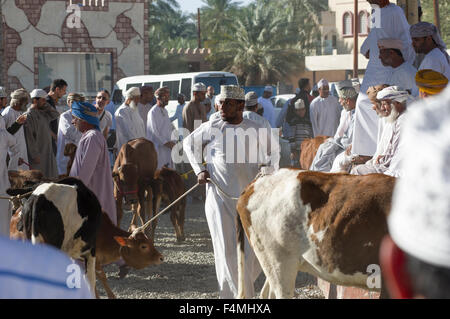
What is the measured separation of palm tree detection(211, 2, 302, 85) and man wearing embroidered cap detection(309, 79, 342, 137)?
37.9m

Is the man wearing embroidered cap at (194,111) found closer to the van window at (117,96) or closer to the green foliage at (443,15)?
the van window at (117,96)

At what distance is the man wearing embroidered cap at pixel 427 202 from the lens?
93 centimetres

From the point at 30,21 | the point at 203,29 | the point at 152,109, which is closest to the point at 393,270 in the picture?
the point at 152,109

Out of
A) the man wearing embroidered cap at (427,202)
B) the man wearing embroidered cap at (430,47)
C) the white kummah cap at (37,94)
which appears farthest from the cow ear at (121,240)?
the man wearing embroidered cap at (427,202)

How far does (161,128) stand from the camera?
40.7ft

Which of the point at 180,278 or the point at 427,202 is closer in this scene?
the point at 427,202

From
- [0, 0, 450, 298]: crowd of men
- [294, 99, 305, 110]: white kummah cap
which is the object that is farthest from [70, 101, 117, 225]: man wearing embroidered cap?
[294, 99, 305, 110]: white kummah cap

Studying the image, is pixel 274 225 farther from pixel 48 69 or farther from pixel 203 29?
pixel 203 29

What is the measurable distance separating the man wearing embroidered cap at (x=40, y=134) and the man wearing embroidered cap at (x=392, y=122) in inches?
210

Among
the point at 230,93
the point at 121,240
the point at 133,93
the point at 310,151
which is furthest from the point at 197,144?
the point at 133,93

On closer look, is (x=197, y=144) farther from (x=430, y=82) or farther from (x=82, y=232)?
(x=430, y=82)

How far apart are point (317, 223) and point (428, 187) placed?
366 centimetres

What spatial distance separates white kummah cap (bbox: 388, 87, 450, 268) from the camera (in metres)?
0.93
